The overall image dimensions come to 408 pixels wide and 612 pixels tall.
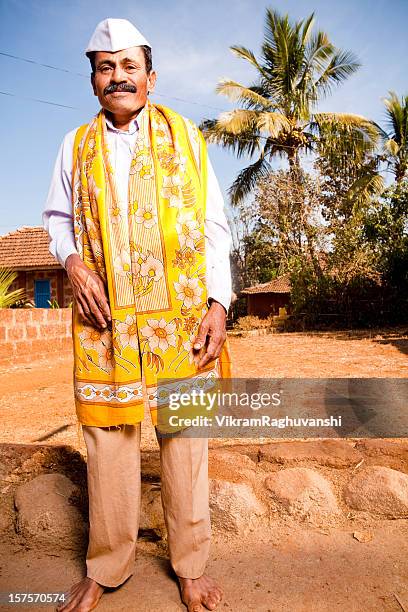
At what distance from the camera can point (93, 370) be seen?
5.36 feet

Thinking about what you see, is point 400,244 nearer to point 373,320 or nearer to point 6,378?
point 373,320

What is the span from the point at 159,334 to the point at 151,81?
83 centimetres

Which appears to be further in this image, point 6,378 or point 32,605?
point 6,378

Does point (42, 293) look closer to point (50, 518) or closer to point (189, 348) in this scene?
point (50, 518)

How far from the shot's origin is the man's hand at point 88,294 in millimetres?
1595

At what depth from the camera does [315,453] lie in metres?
2.30

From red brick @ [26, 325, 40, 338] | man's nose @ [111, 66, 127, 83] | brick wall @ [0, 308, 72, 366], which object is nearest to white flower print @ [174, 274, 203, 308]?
man's nose @ [111, 66, 127, 83]

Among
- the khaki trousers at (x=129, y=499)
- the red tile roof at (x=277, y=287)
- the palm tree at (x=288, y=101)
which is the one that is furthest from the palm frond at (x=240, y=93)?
the khaki trousers at (x=129, y=499)

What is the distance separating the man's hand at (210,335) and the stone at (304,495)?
775 mm

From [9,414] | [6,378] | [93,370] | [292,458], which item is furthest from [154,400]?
[6,378]

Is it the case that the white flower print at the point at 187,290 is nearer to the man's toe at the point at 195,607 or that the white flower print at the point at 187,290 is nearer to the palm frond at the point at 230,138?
the man's toe at the point at 195,607

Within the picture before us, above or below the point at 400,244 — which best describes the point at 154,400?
below

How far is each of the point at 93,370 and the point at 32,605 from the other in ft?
2.48

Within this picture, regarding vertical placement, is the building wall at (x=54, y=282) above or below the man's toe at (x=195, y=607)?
above
